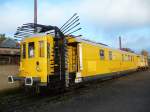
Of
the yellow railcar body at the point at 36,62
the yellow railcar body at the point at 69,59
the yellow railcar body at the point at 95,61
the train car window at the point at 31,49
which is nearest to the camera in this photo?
the yellow railcar body at the point at 36,62

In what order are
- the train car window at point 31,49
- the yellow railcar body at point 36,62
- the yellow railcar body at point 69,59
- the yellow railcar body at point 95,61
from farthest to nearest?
the yellow railcar body at point 95,61
the train car window at point 31,49
the yellow railcar body at point 69,59
the yellow railcar body at point 36,62

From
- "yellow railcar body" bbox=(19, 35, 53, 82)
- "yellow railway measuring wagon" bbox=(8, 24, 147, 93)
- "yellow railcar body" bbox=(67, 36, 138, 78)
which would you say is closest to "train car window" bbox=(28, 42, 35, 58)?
"yellow railway measuring wagon" bbox=(8, 24, 147, 93)

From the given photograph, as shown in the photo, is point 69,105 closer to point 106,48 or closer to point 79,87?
point 79,87

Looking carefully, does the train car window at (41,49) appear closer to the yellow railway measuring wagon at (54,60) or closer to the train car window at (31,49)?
the yellow railway measuring wagon at (54,60)

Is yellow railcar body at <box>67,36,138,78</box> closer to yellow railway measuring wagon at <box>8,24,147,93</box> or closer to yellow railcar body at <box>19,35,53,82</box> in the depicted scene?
yellow railway measuring wagon at <box>8,24,147,93</box>

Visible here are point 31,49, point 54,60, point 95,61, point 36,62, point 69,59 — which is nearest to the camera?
point 36,62

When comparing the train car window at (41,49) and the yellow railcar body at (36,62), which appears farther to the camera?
Answer: the train car window at (41,49)

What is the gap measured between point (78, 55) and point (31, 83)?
4025 millimetres

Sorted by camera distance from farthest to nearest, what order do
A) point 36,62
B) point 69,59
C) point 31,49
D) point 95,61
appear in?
point 95,61
point 69,59
point 31,49
point 36,62

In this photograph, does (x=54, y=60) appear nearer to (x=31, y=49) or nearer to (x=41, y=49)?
(x=41, y=49)

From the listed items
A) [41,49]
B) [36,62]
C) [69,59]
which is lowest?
[36,62]

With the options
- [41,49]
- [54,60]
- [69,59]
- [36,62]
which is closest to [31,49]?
[41,49]

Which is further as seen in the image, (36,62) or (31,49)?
(31,49)

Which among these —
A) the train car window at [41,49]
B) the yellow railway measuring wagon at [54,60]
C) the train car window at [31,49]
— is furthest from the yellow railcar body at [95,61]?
the train car window at [31,49]
